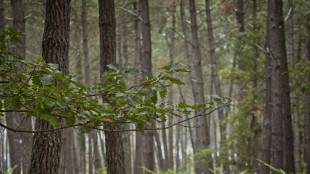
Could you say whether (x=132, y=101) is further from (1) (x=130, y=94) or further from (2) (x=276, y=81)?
(2) (x=276, y=81)

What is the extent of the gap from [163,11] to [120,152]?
11682 millimetres

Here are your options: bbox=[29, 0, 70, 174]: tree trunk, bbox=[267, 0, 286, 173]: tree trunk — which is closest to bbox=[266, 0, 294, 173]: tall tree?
bbox=[267, 0, 286, 173]: tree trunk

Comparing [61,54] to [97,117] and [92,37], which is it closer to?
[97,117]

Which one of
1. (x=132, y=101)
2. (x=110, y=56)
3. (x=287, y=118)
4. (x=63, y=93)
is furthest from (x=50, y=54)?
(x=287, y=118)

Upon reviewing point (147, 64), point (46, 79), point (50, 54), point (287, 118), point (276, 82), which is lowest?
point (287, 118)

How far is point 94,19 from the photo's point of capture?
15.6 metres

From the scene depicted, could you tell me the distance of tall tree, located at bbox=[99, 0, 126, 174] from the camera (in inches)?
215

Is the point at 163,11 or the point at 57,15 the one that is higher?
the point at 163,11

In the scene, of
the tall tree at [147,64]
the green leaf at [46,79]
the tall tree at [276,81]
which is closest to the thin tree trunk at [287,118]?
the tall tree at [276,81]

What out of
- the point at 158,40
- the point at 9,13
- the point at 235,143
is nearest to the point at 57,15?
the point at 235,143

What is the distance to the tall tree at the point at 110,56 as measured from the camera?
5465 millimetres

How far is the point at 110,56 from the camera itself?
5.66m

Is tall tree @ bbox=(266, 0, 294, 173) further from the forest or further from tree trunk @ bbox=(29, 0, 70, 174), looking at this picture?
tree trunk @ bbox=(29, 0, 70, 174)

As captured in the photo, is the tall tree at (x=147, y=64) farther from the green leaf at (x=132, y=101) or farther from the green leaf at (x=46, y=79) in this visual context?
the green leaf at (x=46, y=79)
